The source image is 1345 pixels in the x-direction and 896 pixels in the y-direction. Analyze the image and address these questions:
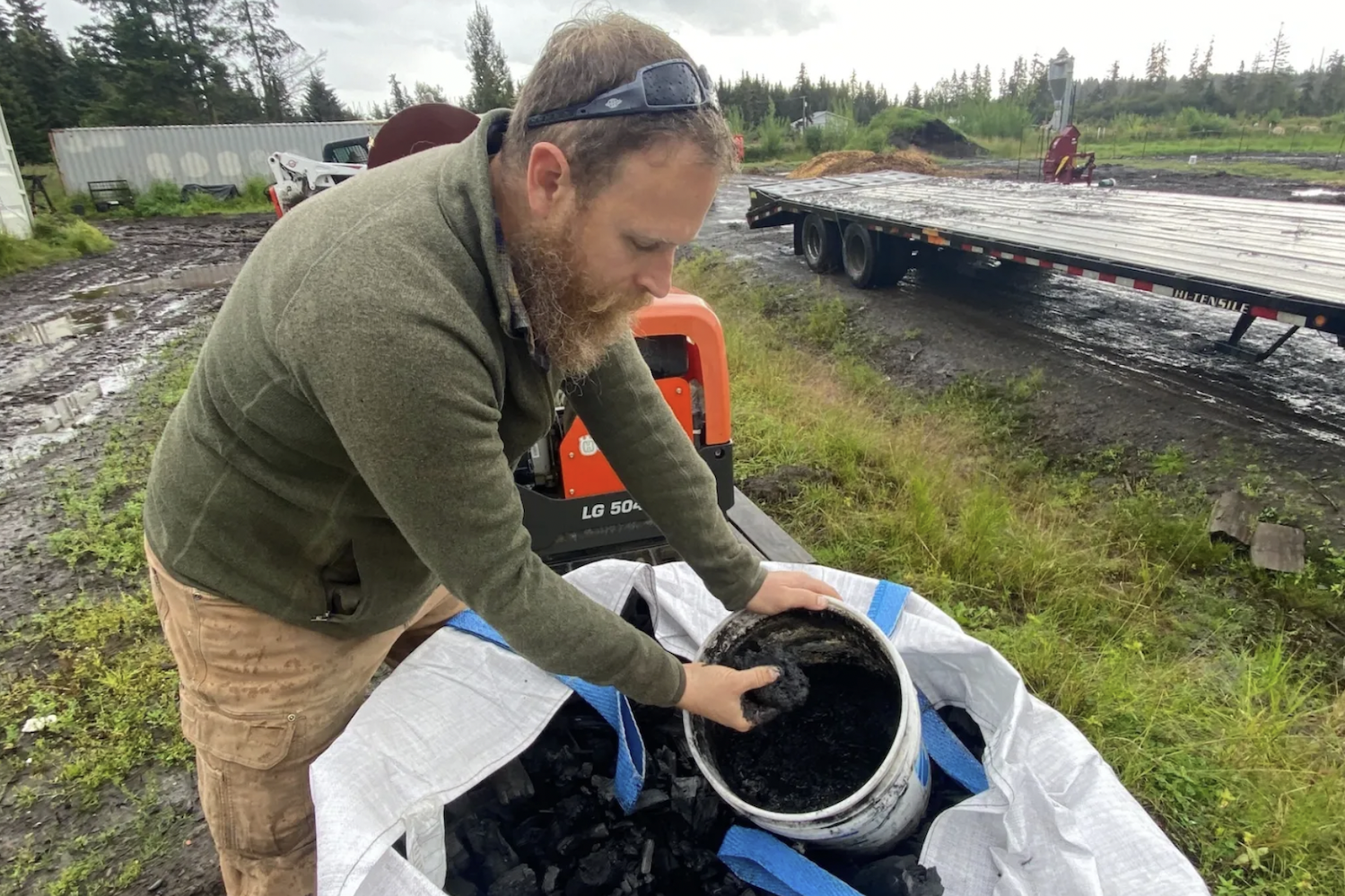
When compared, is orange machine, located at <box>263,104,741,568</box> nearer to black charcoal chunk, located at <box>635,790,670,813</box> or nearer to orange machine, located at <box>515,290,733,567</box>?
orange machine, located at <box>515,290,733,567</box>

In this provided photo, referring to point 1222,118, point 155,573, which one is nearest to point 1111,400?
point 155,573

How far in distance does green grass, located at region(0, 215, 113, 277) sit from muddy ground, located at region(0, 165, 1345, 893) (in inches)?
138

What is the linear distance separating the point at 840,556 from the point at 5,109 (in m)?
35.9

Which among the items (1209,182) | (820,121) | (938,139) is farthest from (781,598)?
(820,121)

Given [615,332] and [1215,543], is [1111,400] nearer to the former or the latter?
[1215,543]

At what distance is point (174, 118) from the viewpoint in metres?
31.5

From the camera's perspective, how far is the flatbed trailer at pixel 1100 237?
428 centimetres

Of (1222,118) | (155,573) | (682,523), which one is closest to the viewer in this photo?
(155,573)

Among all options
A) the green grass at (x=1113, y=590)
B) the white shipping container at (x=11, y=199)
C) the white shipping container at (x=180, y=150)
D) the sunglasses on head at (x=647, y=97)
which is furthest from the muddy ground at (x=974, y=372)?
the white shipping container at (x=180, y=150)

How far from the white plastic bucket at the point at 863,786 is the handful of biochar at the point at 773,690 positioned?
0.05 m

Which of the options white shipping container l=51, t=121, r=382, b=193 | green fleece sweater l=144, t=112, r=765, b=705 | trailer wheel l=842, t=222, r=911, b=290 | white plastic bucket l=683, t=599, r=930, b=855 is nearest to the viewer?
green fleece sweater l=144, t=112, r=765, b=705

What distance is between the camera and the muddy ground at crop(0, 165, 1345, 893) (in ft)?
12.0

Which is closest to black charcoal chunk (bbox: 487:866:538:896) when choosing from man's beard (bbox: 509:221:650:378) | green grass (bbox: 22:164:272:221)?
man's beard (bbox: 509:221:650:378)

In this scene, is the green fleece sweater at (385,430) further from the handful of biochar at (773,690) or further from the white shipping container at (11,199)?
the white shipping container at (11,199)
